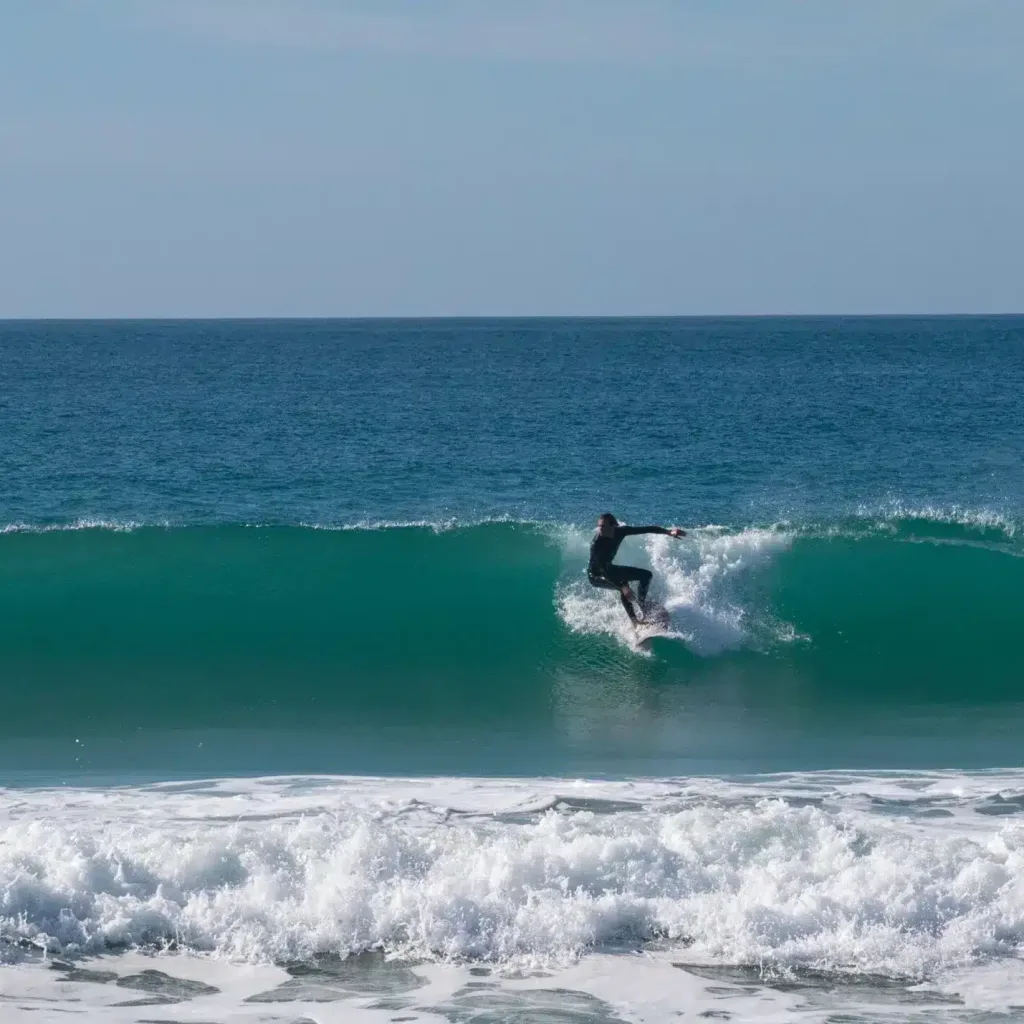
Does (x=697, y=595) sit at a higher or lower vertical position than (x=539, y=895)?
higher

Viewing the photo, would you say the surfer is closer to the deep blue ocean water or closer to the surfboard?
the surfboard

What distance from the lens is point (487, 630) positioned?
1373cm

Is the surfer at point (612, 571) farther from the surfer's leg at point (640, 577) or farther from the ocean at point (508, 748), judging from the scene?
the ocean at point (508, 748)

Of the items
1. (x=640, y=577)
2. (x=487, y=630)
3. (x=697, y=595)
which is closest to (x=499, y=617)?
(x=487, y=630)

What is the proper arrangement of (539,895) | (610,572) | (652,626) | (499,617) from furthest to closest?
(499,617) < (652,626) < (610,572) < (539,895)

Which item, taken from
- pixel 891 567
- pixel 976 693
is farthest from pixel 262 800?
pixel 891 567

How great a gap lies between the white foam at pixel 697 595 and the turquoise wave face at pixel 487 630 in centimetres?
2

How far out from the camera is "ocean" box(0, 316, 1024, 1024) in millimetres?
6918

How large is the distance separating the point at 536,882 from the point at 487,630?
625cm

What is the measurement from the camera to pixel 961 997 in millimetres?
6559

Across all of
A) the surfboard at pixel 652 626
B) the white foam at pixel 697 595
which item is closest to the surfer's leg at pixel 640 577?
the surfboard at pixel 652 626

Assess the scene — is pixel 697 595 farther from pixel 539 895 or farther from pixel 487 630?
pixel 539 895

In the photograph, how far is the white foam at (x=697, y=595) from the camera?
13008mm

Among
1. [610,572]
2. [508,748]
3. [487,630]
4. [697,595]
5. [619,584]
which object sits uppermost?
[610,572]
